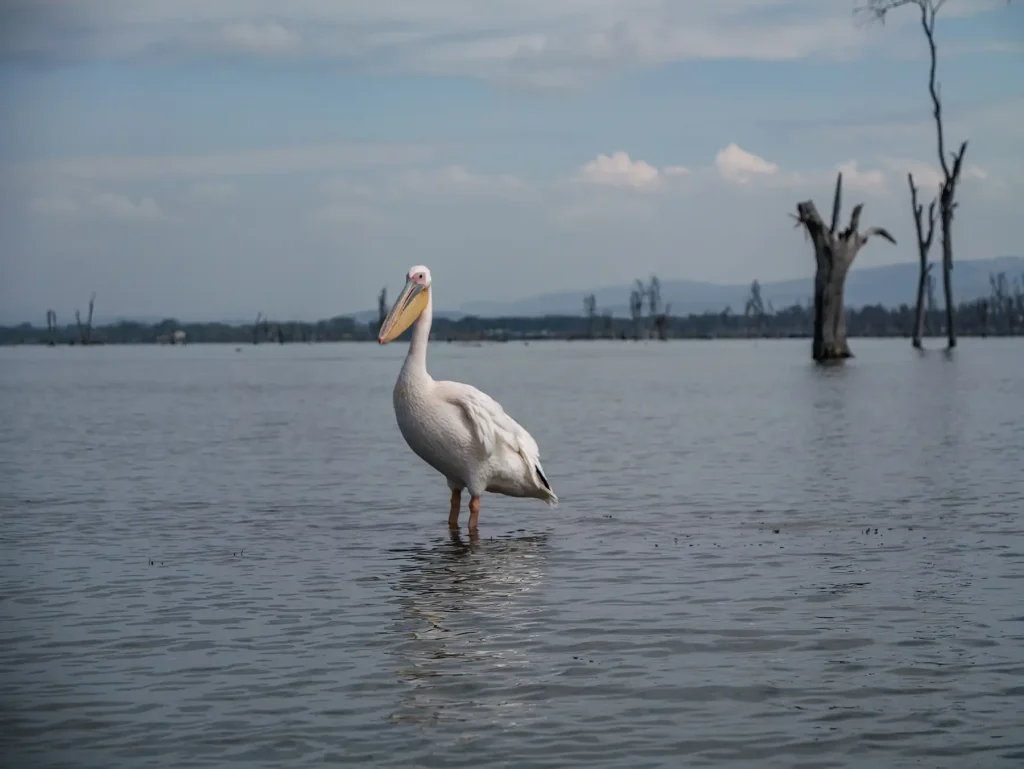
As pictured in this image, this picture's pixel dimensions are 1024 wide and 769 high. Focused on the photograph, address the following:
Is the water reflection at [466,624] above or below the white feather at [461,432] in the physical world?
below

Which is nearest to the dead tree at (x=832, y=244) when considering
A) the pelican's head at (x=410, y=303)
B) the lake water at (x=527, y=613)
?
the lake water at (x=527, y=613)

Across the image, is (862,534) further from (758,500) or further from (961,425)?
(961,425)

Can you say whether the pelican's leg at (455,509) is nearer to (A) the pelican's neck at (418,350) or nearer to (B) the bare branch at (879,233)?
(A) the pelican's neck at (418,350)

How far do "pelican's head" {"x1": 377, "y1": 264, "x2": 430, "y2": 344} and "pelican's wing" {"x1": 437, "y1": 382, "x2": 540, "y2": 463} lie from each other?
0.85m

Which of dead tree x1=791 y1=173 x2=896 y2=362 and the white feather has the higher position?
dead tree x1=791 y1=173 x2=896 y2=362

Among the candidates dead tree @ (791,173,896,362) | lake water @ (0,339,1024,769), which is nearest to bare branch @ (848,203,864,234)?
dead tree @ (791,173,896,362)

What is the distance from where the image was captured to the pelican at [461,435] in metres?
11.8

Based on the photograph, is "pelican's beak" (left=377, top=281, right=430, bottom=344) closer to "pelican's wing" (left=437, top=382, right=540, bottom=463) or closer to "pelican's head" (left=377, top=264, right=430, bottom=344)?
"pelican's head" (left=377, top=264, right=430, bottom=344)

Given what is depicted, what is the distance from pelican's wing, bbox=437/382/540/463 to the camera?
38.7ft

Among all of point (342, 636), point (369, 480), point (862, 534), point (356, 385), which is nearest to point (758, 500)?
point (862, 534)

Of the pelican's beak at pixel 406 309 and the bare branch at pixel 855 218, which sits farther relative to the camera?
the bare branch at pixel 855 218

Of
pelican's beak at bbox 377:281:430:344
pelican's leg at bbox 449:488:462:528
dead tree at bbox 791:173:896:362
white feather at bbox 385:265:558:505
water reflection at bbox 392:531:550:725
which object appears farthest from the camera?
dead tree at bbox 791:173:896:362

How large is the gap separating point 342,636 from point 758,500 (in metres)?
6.78

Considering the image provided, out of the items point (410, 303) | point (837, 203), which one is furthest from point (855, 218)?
point (410, 303)
